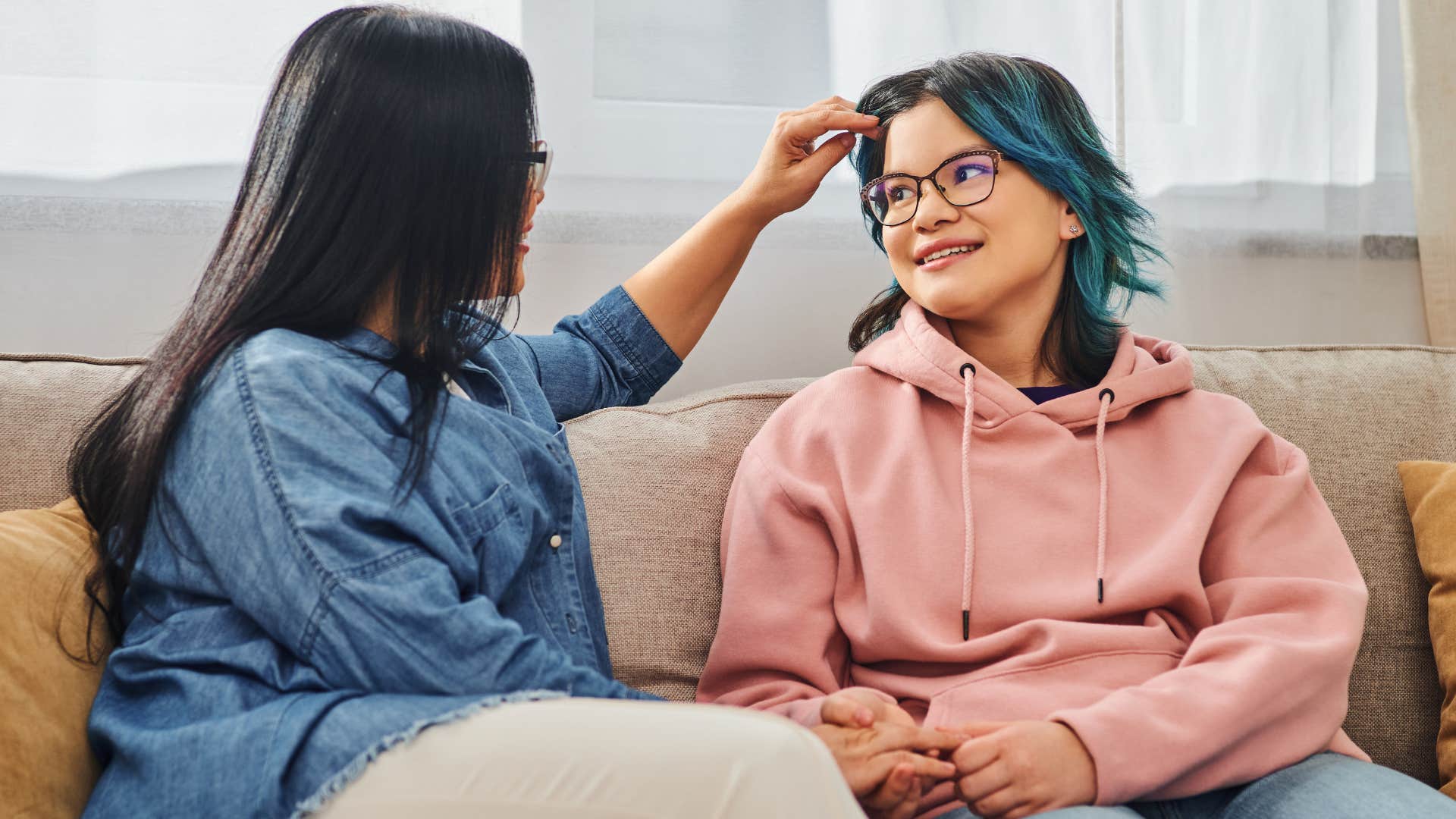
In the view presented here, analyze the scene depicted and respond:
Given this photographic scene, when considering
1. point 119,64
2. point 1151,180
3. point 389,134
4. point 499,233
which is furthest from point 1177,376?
point 119,64

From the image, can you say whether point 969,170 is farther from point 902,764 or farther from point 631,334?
point 902,764

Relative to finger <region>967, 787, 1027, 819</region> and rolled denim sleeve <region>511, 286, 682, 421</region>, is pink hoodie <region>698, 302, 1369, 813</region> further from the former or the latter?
rolled denim sleeve <region>511, 286, 682, 421</region>

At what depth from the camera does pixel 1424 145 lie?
182 cm

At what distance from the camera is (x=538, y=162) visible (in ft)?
3.58

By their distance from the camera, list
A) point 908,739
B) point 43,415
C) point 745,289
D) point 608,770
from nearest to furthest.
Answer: point 608,770 → point 908,739 → point 43,415 → point 745,289

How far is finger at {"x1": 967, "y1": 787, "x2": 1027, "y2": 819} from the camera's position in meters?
0.93

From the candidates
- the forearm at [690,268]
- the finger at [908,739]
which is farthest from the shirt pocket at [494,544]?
the forearm at [690,268]

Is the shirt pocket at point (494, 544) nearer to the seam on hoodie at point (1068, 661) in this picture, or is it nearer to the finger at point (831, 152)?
the seam on hoodie at point (1068, 661)

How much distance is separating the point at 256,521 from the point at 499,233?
348mm

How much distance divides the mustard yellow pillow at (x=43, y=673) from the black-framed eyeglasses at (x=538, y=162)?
1.63 ft

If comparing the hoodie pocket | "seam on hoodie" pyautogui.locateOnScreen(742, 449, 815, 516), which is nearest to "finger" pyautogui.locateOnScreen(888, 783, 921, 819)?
the hoodie pocket

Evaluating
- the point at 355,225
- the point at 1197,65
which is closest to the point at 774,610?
the point at 355,225

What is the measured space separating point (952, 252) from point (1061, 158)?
0.15 meters

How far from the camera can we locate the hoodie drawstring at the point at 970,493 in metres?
1.12
